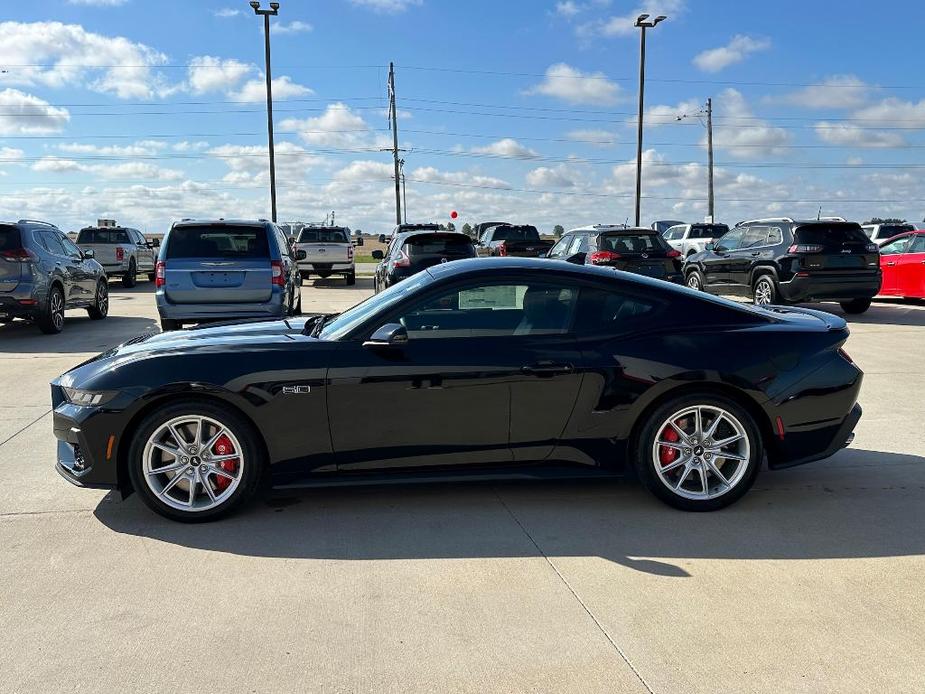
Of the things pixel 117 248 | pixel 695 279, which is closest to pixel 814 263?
pixel 695 279

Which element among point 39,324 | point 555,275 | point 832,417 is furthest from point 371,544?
point 39,324

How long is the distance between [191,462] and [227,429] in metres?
0.26

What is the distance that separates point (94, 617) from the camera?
3.34 metres

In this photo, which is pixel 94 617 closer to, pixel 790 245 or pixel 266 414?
pixel 266 414

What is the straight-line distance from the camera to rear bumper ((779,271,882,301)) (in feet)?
46.9

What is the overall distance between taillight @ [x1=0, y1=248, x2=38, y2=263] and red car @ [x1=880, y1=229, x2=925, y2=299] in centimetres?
1487

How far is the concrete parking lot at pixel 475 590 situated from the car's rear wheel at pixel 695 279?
11753 mm

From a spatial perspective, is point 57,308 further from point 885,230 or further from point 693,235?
point 885,230

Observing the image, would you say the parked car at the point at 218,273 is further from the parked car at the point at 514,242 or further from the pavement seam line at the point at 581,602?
the parked car at the point at 514,242

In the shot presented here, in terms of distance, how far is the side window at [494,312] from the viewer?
14.9 feet

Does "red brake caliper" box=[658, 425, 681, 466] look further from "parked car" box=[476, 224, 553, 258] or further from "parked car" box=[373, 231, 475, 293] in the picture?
"parked car" box=[476, 224, 553, 258]

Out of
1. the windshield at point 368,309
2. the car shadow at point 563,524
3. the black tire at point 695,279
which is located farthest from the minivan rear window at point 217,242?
the black tire at point 695,279

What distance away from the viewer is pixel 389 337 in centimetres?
431

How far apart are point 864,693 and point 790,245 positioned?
12.9 meters
